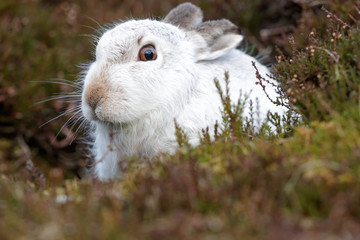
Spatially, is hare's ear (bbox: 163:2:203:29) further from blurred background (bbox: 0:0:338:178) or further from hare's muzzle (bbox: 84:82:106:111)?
hare's muzzle (bbox: 84:82:106:111)

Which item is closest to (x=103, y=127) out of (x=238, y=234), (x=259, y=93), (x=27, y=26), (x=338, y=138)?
(x=259, y=93)

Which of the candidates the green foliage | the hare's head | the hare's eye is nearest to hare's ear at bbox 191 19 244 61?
the hare's head

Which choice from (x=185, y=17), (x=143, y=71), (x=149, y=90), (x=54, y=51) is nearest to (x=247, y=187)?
(x=149, y=90)

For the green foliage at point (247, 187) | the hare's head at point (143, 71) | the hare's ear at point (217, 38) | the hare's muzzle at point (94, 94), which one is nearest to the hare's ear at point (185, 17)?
the hare's ear at point (217, 38)

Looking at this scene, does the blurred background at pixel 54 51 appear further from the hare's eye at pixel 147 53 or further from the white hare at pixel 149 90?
the hare's eye at pixel 147 53

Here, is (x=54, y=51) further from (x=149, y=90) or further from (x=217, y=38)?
(x=149, y=90)

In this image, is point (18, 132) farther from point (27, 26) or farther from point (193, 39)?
point (193, 39)

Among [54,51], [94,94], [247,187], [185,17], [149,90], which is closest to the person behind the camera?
[247,187]
